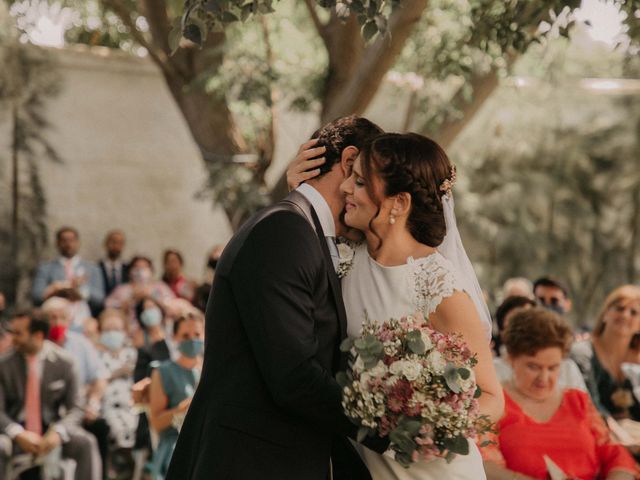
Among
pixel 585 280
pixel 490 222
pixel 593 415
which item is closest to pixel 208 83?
pixel 593 415

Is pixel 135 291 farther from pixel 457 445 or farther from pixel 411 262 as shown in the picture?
pixel 457 445

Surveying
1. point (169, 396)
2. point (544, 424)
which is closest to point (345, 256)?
point (544, 424)

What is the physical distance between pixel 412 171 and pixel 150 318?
5.23 meters

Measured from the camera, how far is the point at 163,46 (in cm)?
1055

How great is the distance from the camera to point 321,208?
386 centimetres

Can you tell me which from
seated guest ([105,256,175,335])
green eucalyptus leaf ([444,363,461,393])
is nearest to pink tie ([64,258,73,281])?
seated guest ([105,256,175,335])

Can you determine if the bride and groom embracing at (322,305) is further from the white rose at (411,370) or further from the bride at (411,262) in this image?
the white rose at (411,370)

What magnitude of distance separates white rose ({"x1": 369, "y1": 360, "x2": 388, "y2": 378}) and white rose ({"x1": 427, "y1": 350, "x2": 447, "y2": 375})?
143mm

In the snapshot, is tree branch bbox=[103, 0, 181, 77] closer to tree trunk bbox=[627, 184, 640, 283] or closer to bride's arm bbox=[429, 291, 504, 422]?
bride's arm bbox=[429, 291, 504, 422]

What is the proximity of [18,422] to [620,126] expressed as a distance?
1164cm

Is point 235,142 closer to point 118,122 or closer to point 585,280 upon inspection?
point 118,122

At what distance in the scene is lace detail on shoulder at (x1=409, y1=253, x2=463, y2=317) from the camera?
12.4 feet

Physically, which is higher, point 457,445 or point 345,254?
point 345,254

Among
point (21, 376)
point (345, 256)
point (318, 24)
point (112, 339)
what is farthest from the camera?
point (318, 24)
